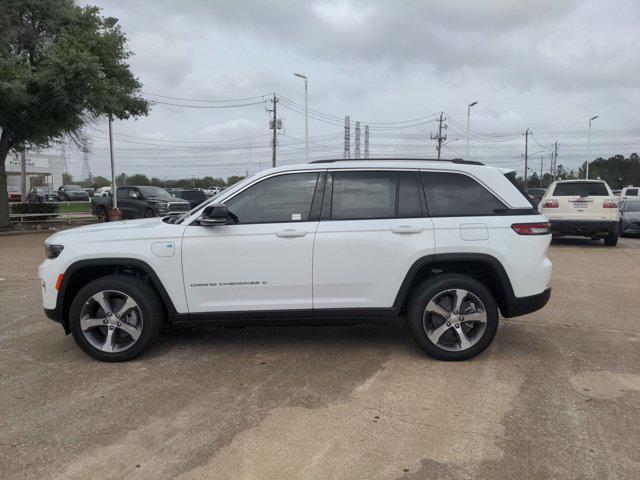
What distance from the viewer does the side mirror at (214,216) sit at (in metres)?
4.40

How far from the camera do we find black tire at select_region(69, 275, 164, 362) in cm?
457

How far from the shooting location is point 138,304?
15.0ft

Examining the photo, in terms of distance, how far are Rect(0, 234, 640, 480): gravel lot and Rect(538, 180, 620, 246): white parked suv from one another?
7.89 meters

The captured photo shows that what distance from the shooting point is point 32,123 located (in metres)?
16.6

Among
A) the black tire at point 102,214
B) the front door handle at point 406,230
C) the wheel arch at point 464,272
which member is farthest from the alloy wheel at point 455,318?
the black tire at point 102,214

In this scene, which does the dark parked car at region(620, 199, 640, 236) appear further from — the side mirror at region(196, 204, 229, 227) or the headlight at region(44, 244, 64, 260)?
the headlight at region(44, 244, 64, 260)

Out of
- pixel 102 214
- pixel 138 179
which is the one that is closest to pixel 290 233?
pixel 102 214

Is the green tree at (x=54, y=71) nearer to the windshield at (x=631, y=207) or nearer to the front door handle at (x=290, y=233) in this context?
the front door handle at (x=290, y=233)

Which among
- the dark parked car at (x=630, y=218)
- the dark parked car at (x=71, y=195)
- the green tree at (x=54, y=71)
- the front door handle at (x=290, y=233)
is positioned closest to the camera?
the front door handle at (x=290, y=233)

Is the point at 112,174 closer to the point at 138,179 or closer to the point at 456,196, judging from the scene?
the point at 456,196

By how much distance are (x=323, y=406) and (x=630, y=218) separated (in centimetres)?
1672

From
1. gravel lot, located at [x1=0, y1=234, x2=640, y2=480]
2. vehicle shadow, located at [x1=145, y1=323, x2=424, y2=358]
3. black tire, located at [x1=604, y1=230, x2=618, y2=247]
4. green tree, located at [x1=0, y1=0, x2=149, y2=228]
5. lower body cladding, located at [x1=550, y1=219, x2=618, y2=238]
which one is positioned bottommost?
gravel lot, located at [x1=0, y1=234, x2=640, y2=480]

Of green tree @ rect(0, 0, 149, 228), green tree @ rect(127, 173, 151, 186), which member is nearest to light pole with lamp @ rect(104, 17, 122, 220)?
green tree @ rect(0, 0, 149, 228)

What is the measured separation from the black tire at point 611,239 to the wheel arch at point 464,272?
10.2 m
